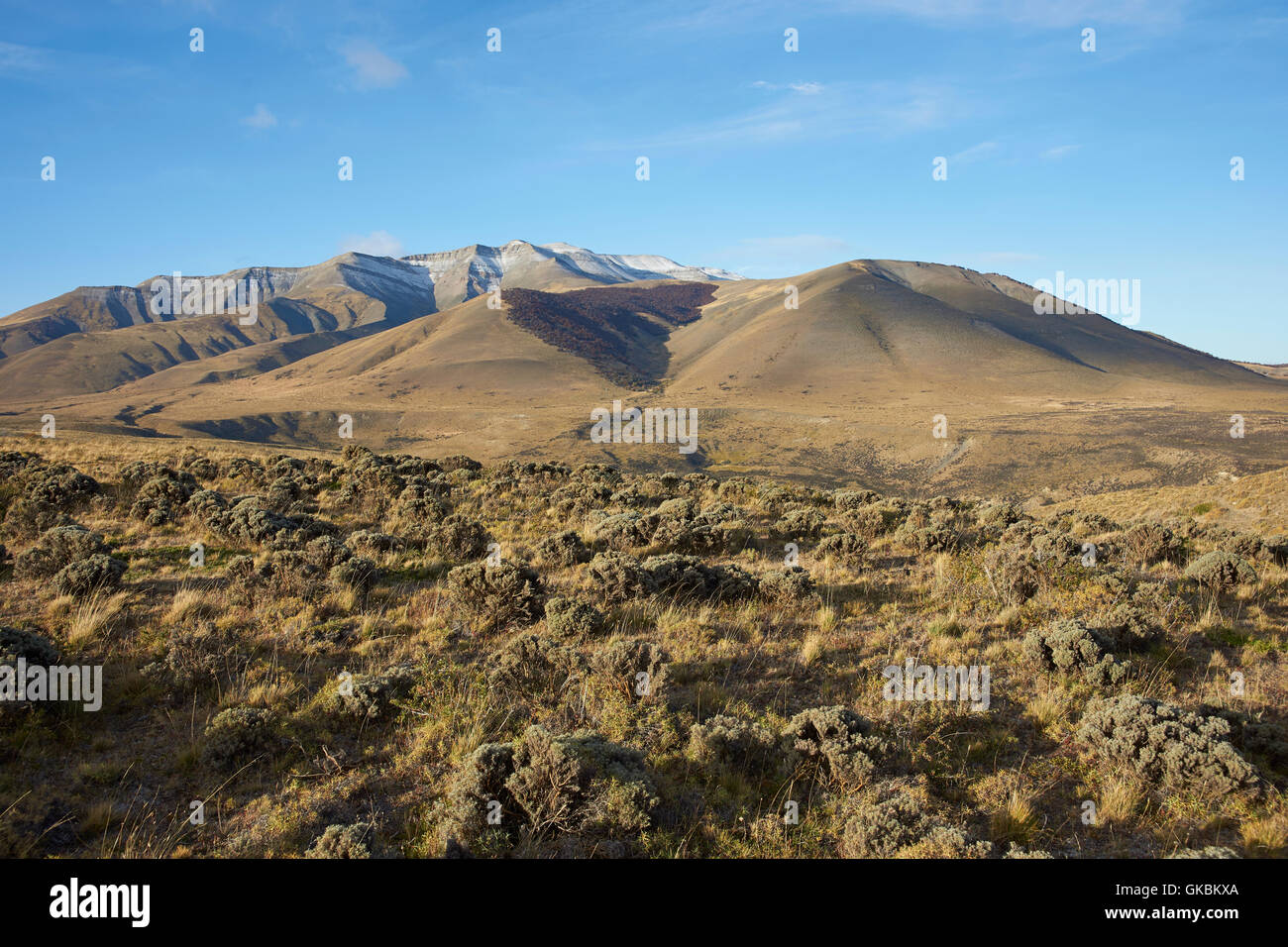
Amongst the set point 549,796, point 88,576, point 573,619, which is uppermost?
point 88,576

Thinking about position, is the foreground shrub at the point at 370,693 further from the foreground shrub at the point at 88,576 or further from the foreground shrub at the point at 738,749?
the foreground shrub at the point at 88,576

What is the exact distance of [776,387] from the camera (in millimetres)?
99750

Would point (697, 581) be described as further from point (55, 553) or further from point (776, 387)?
point (776, 387)

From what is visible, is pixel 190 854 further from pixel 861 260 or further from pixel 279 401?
pixel 861 260

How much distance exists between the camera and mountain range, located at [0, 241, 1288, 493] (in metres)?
50.6

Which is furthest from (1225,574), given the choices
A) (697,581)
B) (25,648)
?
(25,648)

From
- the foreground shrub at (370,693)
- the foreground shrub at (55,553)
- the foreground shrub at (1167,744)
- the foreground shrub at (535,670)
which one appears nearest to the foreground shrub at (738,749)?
the foreground shrub at (535,670)

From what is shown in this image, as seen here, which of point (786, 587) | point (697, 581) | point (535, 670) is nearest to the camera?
point (535, 670)

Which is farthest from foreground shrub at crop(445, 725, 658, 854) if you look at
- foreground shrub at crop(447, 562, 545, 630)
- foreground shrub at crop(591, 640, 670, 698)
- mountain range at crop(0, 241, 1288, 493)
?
mountain range at crop(0, 241, 1288, 493)

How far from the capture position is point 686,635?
6.60 m

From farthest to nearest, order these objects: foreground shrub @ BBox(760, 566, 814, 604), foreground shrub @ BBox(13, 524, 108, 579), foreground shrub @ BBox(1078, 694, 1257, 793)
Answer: foreground shrub @ BBox(13, 524, 108, 579)
foreground shrub @ BBox(760, 566, 814, 604)
foreground shrub @ BBox(1078, 694, 1257, 793)

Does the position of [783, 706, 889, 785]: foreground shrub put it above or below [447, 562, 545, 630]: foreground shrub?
below

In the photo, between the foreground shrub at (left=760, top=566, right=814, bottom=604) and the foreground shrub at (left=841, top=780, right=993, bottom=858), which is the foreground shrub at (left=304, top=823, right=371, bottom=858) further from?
the foreground shrub at (left=760, top=566, right=814, bottom=604)
